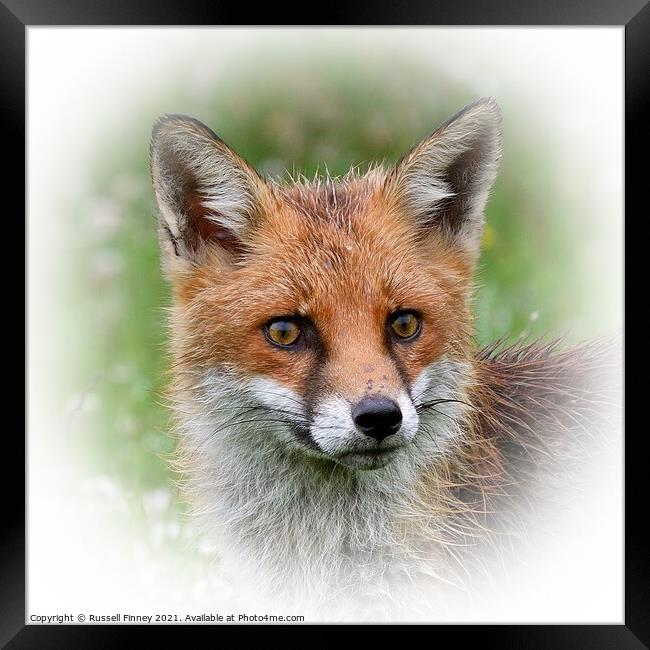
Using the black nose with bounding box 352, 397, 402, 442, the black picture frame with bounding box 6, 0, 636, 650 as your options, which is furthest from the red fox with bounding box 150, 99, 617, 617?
the black picture frame with bounding box 6, 0, 636, 650

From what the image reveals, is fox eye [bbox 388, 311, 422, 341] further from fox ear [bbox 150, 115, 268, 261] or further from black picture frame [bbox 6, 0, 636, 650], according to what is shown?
black picture frame [bbox 6, 0, 636, 650]

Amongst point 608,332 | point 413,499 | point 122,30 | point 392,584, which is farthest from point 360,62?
point 392,584

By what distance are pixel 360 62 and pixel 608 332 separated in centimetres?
206

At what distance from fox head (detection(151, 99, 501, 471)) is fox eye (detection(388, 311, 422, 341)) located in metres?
0.01

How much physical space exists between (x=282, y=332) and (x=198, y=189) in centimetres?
89

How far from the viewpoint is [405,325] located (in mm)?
4352

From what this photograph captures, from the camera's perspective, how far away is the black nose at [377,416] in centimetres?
388

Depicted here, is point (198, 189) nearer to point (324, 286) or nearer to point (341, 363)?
point (324, 286)

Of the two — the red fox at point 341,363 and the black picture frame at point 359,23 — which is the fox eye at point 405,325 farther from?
the black picture frame at point 359,23

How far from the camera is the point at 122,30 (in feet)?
14.9

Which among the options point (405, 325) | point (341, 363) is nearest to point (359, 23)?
point (405, 325)

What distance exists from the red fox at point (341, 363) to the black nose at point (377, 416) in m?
0.22

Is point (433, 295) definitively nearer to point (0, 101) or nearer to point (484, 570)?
point (484, 570)

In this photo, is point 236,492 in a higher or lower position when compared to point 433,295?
lower
